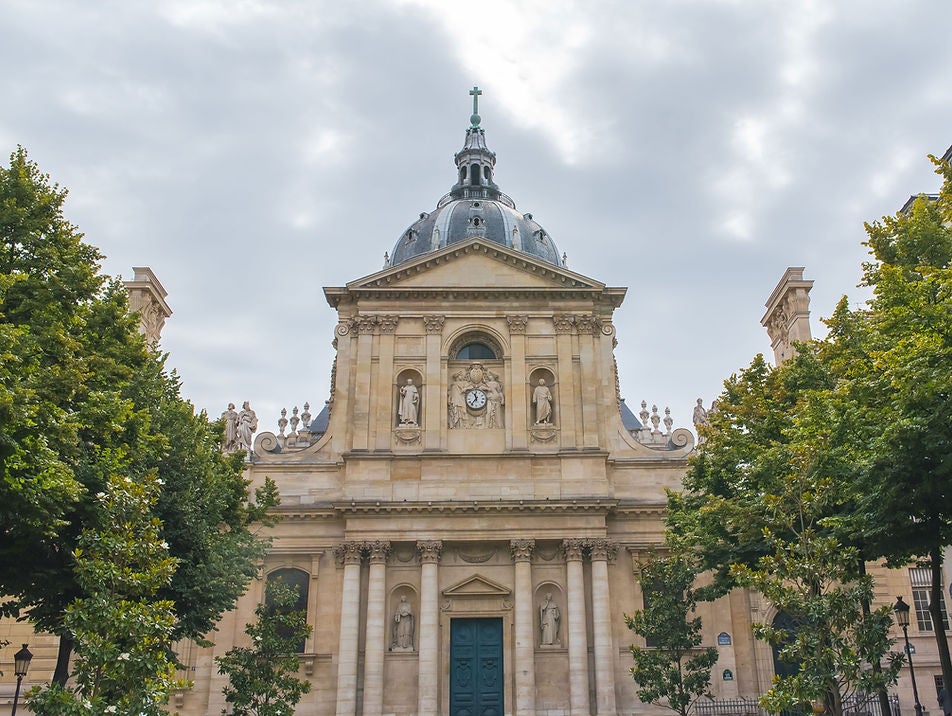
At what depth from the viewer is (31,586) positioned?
18.7m

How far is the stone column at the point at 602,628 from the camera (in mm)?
31078

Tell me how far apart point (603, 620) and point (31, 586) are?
1963 centimetres

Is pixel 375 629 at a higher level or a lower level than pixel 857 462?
lower

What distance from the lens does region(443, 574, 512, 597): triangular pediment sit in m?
32.9

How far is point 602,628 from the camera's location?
31953mm

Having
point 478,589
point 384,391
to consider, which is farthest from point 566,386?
point 478,589

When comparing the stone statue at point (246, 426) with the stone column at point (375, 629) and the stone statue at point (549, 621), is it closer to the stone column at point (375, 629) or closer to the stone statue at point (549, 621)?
the stone column at point (375, 629)

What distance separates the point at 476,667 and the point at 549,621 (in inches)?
120

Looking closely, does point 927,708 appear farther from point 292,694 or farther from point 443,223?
point 443,223

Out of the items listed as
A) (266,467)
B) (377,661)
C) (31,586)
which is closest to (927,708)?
(377,661)

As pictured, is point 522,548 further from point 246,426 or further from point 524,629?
point 246,426

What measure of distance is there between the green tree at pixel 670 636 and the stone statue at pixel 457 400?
982cm

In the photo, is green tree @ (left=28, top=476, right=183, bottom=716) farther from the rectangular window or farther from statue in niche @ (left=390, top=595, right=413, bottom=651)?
the rectangular window

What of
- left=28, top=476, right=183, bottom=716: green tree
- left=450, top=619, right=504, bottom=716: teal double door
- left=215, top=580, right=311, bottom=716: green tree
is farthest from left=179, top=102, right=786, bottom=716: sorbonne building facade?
left=28, top=476, right=183, bottom=716: green tree
